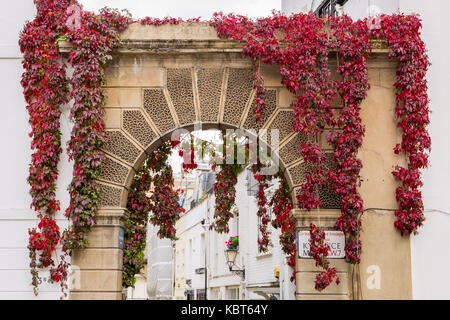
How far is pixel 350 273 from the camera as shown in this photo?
9.39 m

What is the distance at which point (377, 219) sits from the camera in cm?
953

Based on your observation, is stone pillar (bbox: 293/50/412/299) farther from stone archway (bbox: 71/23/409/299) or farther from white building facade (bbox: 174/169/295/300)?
white building facade (bbox: 174/169/295/300)

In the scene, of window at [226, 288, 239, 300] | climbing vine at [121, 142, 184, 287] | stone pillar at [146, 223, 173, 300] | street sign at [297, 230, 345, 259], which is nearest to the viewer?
street sign at [297, 230, 345, 259]

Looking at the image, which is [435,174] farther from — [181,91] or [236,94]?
[181,91]

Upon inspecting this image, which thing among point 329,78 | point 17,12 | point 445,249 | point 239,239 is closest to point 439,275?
point 445,249

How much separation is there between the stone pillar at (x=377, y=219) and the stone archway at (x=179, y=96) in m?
0.07

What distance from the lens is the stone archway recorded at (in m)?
9.73

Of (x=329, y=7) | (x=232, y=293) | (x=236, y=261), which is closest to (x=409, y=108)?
(x=329, y=7)

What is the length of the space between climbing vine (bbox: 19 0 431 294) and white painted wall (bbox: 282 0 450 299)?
240mm

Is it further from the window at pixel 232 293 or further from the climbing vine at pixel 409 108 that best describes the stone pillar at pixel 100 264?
the window at pixel 232 293

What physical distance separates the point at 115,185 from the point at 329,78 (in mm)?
3534

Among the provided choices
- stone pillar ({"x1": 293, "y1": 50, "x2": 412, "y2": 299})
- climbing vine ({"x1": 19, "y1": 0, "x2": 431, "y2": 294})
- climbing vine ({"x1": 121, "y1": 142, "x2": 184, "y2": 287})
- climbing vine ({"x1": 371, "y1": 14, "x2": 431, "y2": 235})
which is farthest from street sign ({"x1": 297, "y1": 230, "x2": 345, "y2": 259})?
climbing vine ({"x1": 121, "y1": 142, "x2": 184, "y2": 287})

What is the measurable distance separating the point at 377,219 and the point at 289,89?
2285 mm

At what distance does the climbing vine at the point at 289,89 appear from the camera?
933cm
